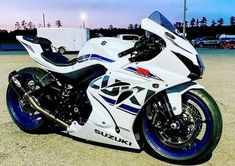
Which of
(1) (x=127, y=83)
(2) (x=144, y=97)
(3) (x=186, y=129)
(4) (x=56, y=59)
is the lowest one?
(3) (x=186, y=129)

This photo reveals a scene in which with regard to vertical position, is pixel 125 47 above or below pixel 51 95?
above

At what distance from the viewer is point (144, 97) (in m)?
3.72

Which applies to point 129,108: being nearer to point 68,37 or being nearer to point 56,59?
point 56,59

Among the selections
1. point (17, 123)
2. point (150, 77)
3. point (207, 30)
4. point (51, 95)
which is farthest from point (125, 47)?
point (207, 30)

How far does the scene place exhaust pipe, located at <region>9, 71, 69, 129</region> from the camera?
439cm

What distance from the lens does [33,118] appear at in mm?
4930

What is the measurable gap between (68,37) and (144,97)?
30.3 meters

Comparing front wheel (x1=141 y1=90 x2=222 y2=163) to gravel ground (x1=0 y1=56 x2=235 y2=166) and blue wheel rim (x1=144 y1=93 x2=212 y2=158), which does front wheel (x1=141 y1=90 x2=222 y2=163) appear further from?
gravel ground (x1=0 y1=56 x2=235 y2=166)

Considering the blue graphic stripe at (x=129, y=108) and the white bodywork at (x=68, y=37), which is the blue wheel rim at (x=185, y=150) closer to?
the blue graphic stripe at (x=129, y=108)

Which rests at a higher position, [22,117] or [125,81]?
[125,81]

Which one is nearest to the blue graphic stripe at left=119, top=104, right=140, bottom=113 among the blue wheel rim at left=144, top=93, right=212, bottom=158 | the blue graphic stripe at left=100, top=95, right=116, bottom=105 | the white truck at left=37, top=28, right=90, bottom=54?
the blue graphic stripe at left=100, top=95, right=116, bottom=105

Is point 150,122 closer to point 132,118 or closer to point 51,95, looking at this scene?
point 132,118

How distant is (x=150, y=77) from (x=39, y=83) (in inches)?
69.6

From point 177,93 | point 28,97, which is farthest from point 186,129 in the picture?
point 28,97
